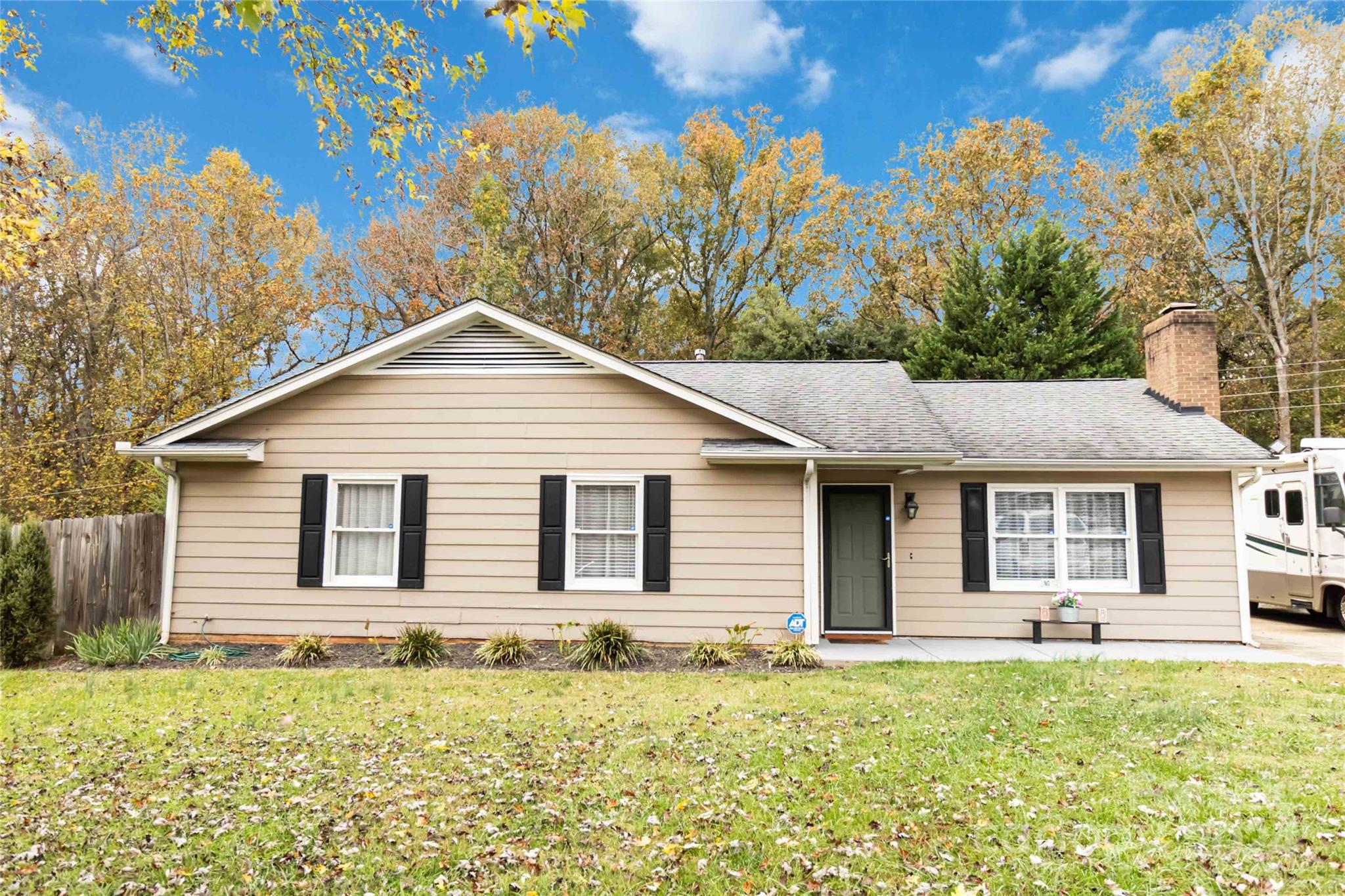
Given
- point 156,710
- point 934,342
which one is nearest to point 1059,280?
point 934,342

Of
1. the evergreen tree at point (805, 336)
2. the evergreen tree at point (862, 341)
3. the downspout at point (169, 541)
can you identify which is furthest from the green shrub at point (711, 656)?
the evergreen tree at point (862, 341)

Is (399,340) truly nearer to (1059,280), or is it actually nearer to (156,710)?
(156,710)

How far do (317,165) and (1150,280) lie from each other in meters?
24.3

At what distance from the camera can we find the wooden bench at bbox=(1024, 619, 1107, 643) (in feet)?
32.8

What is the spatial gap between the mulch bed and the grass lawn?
3.32 ft

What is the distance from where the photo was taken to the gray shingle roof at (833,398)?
9.87 m

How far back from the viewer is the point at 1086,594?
1046 centimetres

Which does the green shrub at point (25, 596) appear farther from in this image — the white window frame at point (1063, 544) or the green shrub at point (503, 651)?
the white window frame at point (1063, 544)

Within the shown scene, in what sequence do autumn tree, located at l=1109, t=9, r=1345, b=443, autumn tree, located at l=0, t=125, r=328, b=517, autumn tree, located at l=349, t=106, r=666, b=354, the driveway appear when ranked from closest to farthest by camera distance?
1. the driveway
2. autumn tree, located at l=0, t=125, r=328, b=517
3. autumn tree, located at l=1109, t=9, r=1345, b=443
4. autumn tree, located at l=349, t=106, r=666, b=354

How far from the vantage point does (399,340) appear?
968cm

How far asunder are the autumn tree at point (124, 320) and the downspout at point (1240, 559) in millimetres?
20706

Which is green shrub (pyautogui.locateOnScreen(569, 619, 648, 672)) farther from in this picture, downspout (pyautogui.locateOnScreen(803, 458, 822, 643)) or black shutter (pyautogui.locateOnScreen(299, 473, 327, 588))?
black shutter (pyautogui.locateOnScreen(299, 473, 327, 588))

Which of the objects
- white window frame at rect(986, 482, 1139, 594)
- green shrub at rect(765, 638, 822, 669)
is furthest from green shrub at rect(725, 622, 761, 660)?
white window frame at rect(986, 482, 1139, 594)

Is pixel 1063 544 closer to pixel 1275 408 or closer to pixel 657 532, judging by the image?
pixel 657 532
